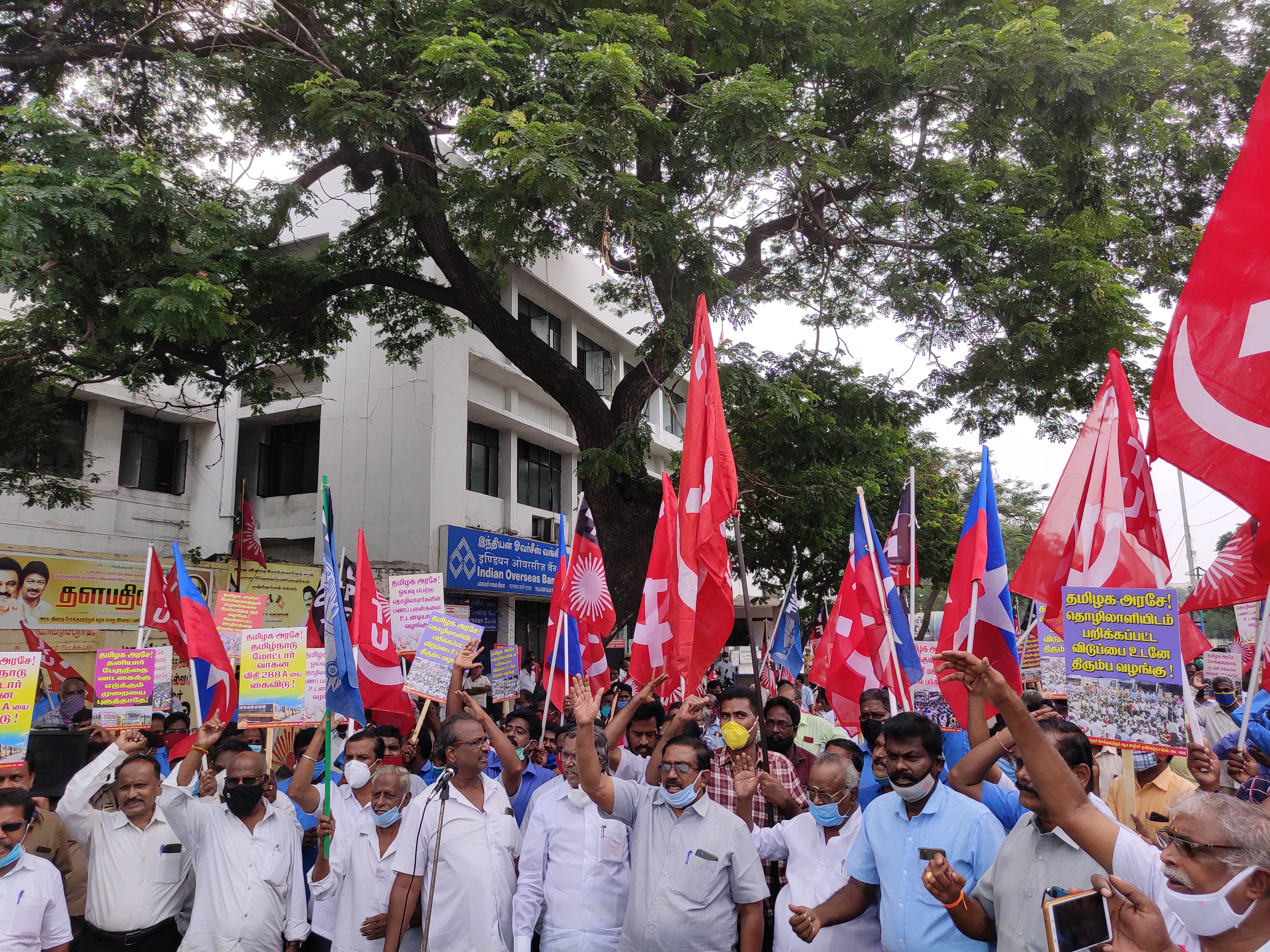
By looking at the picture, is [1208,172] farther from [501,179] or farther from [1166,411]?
[1166,411]

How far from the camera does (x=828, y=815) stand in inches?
153

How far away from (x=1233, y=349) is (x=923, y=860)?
1.96 meters

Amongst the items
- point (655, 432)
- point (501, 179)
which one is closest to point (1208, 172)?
point (501, 179)

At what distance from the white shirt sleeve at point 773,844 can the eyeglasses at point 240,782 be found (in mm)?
2379

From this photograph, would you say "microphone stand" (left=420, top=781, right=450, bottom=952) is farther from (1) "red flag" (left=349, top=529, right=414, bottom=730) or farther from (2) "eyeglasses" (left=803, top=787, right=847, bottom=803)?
(1) "red flag" (left=349, top=529, right=414, bottom=730)

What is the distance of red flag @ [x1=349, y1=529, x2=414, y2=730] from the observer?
660 cm

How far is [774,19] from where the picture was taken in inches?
381

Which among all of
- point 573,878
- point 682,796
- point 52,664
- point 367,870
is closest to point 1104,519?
point 682,796

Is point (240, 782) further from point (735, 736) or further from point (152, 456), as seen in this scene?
point (152, 456)

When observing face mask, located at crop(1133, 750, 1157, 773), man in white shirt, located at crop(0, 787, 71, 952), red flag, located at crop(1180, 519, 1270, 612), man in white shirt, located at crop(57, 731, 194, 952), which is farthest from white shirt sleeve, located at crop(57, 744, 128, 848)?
red flag, located at crop(1180, 519, 1270, 612)

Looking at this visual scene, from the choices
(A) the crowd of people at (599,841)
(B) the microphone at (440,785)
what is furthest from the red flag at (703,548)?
(B) the microphone at (440,785)

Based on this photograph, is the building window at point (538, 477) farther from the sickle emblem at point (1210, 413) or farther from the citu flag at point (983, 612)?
the sickle emblem at point (1210, 413)

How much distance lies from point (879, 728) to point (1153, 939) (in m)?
3.38

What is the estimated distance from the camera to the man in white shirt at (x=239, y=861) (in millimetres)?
4227
